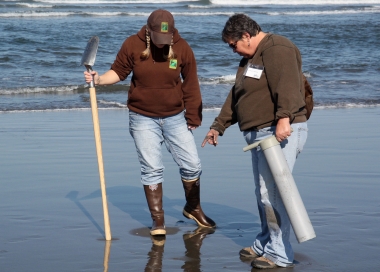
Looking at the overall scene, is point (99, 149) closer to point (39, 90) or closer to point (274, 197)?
point (274, 197)

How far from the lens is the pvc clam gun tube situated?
4.00 meters

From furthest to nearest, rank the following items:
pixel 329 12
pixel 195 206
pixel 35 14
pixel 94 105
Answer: pixel 329 12
pixel 35 14
pixel 195 206
pixel 94 105

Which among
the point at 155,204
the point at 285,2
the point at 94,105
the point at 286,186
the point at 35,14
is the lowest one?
the point at 285,2

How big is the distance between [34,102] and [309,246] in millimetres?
8603

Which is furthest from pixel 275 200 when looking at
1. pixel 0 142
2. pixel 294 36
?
pixel 294 36

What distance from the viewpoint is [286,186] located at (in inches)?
159

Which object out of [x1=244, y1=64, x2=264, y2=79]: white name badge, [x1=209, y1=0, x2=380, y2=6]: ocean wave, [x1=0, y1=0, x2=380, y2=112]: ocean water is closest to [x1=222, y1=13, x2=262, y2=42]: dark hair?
[x1=244, y1=64, x2=264, y2=79]: white name badge

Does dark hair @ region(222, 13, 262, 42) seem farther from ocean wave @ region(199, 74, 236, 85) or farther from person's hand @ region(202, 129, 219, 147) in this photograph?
ocean wave @ region(199, 74, 236, 85)

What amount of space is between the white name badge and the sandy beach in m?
1.23

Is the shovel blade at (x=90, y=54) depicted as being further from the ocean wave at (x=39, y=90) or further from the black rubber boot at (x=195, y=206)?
the ocean wave at (x=39, y=90)

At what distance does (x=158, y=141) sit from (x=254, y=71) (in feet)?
4.12

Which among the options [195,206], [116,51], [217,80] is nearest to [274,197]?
[195,206]

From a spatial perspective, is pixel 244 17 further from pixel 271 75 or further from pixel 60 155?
pixel 60 155

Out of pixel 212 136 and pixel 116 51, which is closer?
pixel 212 136
